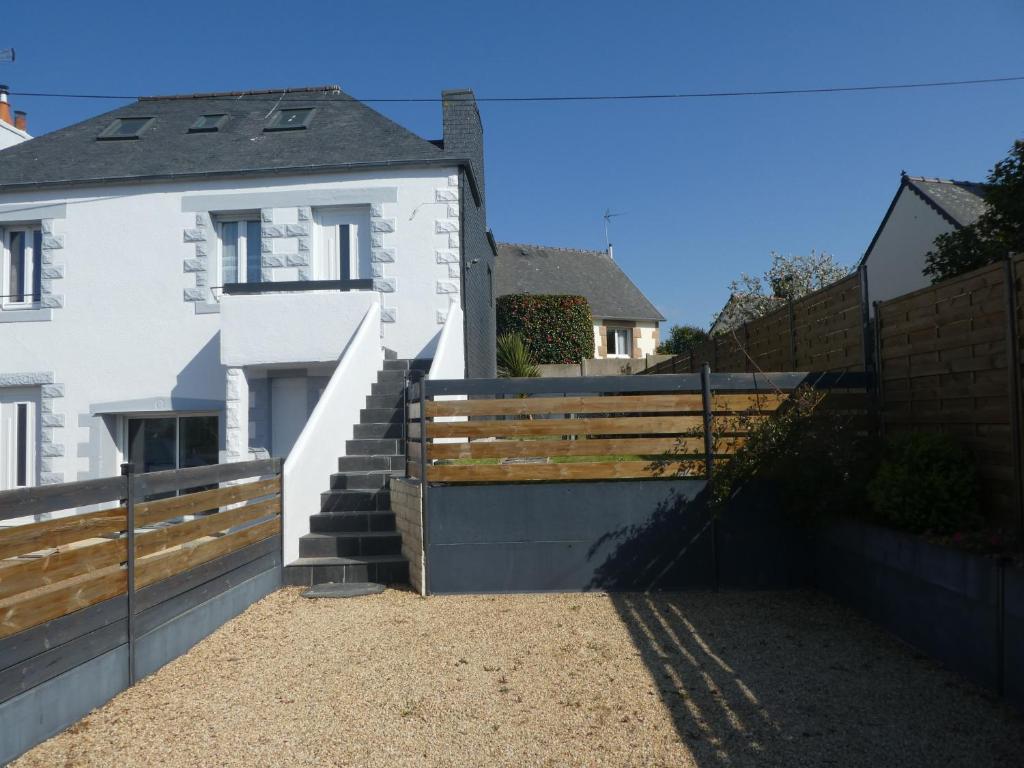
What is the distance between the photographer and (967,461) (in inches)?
187

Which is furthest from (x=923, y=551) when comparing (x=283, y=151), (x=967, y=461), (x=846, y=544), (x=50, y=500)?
(x=283, y=151)

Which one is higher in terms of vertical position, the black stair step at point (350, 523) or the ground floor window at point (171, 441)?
the ground floor window at point (171, 441)

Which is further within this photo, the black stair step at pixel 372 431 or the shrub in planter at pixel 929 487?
the black stair step at pixel 372 431

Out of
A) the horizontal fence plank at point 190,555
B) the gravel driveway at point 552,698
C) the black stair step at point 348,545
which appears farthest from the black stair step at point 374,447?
the gravel driveway at point 552,698

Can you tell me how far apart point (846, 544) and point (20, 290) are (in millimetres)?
12091

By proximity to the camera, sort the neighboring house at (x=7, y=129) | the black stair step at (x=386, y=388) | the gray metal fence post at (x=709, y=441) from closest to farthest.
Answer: the gray metal fence post at (x=709, y=441), the black stair step at (x=386, y=388), the neighboring house at (x=7, y=129)

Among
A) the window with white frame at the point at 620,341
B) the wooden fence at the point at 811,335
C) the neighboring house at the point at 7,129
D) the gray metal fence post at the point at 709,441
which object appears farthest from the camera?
the window with white frame at the point at 620,341

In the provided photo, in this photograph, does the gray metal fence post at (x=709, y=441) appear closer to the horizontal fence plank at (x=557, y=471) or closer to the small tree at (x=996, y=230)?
the horizontal fence plank at (x=557, y=471)

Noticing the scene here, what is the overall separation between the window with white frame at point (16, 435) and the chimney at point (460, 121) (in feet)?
24.5

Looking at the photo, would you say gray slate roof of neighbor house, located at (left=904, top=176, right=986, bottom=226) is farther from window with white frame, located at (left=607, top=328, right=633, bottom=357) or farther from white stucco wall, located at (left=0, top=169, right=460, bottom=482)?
window with white frame, located at (left=607, top=328, right=633, bottom=357)

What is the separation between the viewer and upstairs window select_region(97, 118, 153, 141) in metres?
12.4

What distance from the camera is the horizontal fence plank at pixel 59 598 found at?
3318 mm

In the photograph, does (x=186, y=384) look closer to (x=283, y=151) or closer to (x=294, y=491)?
(x=283, y=151)

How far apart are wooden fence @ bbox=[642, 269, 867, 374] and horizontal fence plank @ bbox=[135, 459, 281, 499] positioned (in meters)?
4.23
